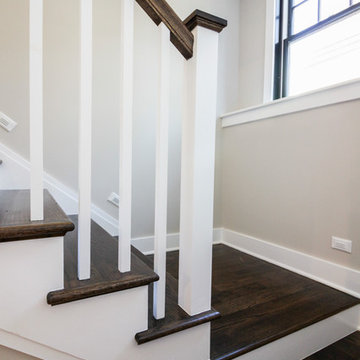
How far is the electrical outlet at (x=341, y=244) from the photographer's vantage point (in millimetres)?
1524

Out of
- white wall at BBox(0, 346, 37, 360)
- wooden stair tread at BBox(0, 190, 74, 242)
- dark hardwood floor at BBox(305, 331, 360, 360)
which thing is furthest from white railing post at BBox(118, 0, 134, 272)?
dark hardwood floor at BBox(305, 331, 360, 360)

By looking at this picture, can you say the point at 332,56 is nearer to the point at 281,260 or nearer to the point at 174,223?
the point at 281,260

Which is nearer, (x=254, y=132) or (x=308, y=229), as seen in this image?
(x=308, y=229)

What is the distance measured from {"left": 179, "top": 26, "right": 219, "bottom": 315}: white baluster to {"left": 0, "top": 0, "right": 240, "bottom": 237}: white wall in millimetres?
1176

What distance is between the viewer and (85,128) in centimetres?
71

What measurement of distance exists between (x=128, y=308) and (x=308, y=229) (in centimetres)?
144

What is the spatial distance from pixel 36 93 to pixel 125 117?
241 millimetres

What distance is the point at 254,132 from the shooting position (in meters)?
2.17

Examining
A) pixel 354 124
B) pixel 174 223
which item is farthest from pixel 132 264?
pixel 354 124

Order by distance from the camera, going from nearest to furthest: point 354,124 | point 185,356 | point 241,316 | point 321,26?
point 185,356 → point 241,316 → point 354,124 → point 321,26

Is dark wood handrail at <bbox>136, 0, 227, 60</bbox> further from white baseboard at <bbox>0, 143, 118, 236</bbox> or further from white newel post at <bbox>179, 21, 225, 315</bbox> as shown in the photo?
white baseboard at <bbox>0, 143, 118, 236</bbox>

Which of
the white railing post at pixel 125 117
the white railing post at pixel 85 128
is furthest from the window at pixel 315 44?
the white railing post at pixel 85 128

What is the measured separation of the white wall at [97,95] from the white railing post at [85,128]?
3.84 ft

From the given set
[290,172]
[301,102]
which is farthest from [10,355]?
Answer: [301,102]
